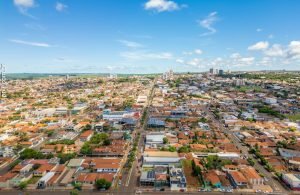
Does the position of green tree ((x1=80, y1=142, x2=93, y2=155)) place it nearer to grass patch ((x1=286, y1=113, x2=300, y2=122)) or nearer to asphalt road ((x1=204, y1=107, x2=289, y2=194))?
asphalt road ((x1=204, y1=107, x2=289, y2=194))

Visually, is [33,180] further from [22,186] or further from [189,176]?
[189,176]

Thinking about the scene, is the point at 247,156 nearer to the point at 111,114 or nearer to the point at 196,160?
the point at 196,160

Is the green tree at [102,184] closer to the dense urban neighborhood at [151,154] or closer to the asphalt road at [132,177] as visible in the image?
the dense urban neighborhood at [151,154]

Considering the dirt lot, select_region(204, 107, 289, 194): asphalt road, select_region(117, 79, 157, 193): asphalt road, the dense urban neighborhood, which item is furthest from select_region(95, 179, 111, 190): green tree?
select_region(204, 107, 289, 194): asphalt road

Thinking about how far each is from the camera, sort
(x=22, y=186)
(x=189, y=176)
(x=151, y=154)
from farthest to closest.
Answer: (x=151, y=154), (x=189, y=176), (x=22, y=186)

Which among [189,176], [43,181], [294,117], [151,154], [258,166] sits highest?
[151,154]

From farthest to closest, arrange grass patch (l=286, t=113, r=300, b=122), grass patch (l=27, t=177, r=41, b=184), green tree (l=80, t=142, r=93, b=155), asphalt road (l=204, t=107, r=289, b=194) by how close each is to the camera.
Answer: grass patch (l=286, t=113, r=300, b=122), green tree (l=80, t=142, r=93, b=155), grass patch (l=27, t=177, r=41, b=184), asphalt road (l=204, t=107, r=289, b=194)

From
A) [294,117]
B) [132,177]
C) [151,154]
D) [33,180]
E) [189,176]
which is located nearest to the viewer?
[33,180]

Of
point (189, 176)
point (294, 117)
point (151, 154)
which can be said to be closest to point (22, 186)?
point (151, 154)

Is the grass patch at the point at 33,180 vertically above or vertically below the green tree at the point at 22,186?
below

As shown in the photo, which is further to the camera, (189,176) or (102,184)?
(189,176)

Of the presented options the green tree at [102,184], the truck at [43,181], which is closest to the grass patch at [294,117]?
the green tree at [102,184]

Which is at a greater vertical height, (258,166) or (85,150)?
(85,150)
